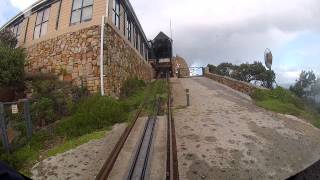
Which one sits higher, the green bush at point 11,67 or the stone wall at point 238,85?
the green bush at point 11,67

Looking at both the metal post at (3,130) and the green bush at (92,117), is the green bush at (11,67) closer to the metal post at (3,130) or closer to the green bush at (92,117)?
the green bush at (92,117)

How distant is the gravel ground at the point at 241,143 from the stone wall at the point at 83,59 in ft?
12.8

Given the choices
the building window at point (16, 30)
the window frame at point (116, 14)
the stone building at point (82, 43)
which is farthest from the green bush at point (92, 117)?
the building window at point (16, 30)

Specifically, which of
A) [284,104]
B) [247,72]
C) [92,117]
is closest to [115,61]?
[92,117]

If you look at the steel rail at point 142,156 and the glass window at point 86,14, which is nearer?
the steel rail at point 142,156

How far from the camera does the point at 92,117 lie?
1321cm

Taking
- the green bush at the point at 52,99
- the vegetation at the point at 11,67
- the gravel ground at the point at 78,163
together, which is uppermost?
the vegetation at the point at 11,67

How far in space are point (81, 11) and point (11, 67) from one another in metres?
4.71

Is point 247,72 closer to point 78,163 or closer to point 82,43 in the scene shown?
point 82,43

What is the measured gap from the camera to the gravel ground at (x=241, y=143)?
877 centimetres

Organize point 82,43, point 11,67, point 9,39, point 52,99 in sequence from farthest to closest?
point 9,39 → point 82,43 → point 11,67 → point 52,99

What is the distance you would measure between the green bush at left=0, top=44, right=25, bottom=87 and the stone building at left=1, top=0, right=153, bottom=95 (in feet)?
6.19

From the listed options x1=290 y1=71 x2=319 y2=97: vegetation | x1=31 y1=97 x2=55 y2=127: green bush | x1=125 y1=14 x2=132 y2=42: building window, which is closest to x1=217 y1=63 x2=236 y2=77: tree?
x1=290 y1=71 x2=319 y2=97: vegetation

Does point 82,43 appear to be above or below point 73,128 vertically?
above
